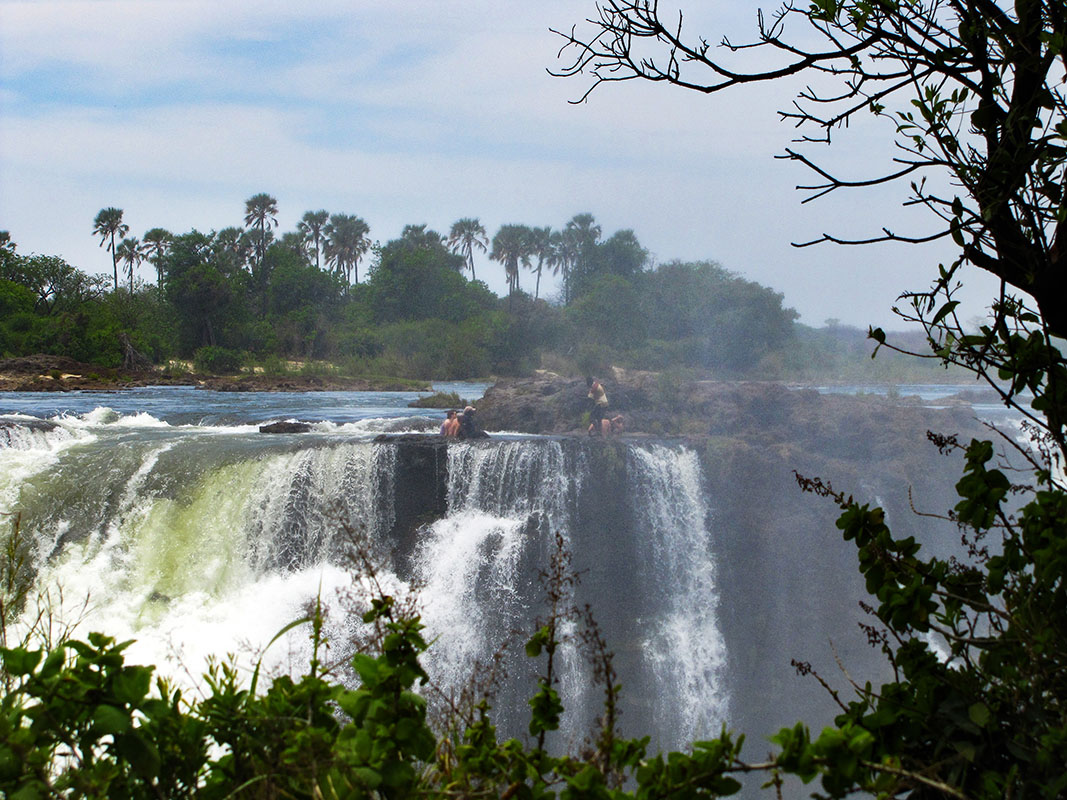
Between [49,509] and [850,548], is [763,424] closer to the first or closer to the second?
[850,548]

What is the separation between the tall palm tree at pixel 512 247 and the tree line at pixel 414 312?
0.05m

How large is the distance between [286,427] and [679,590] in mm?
6552

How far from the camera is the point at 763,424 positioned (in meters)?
13.4

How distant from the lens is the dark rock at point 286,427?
13367mm

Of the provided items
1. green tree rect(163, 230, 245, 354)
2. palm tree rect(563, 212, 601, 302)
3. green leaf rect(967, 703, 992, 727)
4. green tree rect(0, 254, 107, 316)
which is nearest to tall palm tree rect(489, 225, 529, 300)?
palm tree rect(563, 212, 601, 302)

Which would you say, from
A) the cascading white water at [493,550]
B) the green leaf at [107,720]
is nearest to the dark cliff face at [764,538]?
the cascading white water at [493,550]

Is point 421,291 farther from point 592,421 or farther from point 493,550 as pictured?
point 493,550

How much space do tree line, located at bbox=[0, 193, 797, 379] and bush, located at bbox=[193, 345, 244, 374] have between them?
6 cm

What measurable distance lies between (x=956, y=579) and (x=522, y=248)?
34598 mm

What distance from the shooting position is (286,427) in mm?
13594

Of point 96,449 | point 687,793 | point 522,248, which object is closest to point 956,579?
point 687,793

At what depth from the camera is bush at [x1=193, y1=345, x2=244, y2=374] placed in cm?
2595

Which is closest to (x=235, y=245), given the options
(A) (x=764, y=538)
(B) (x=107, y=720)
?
(A) (x=764, y=538)

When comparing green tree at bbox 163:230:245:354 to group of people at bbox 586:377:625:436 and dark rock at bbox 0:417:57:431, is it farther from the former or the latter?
group of people at bbox 586:377:625:436
